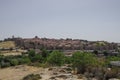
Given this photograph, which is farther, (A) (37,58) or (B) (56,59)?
(A) (37,58)

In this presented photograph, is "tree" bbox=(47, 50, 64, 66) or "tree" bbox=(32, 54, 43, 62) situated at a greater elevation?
"tree" bbox=(47, 50, 64, 66)

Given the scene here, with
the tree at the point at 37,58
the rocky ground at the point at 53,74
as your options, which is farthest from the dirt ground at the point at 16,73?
the tree at the point at 37,58

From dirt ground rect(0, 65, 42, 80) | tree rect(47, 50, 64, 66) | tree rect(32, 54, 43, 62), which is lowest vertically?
dirt ground rect(0, 65, 42, 80)

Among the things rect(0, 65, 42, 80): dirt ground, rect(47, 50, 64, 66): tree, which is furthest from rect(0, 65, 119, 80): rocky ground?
rect(47, 50, 64, 66): tree

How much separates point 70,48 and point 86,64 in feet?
343

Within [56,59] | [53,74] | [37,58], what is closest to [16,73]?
[56,59]

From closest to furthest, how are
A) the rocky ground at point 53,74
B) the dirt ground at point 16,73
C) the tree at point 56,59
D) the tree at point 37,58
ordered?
the rocky ground at point 53,74, the dirt ground at point 16,73, the tree at point 56,59, the tree at point 37,58

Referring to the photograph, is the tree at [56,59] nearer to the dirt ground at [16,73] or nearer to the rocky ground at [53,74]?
the dirt ground at [16,73]

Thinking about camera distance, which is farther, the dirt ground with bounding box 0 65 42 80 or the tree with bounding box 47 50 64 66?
the tree with bounding box 47 50 64 66

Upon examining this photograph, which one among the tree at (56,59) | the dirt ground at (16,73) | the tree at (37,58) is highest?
the tree at (56,59)

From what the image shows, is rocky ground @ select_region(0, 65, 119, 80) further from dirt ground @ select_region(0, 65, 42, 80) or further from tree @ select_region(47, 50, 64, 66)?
tree @ select_region(47, 50, 64, 66)

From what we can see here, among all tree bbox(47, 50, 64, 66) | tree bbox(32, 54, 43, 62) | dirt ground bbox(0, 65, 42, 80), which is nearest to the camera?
dirt ground bbox(0, 65, 42, 80)

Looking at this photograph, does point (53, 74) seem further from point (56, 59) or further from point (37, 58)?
point (37, 58)

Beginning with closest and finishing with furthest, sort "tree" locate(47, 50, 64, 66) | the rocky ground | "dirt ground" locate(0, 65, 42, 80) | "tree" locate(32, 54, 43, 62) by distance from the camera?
the rocky ground, "dirt ground" locate(0, 65, 42, 80), "tree" locate(47, 50, 64, 66), "tree" locate(32, 54, 43, 62)
